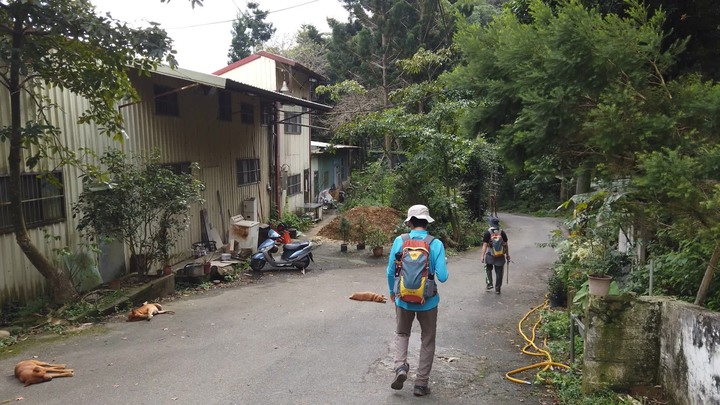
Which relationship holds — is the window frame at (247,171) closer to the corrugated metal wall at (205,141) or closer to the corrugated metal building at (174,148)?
the corrugated metal building at (174,148)

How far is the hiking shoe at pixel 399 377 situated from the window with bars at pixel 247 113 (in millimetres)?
12547

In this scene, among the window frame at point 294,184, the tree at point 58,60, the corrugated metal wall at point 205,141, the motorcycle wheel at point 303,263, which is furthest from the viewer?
the window frame at point 294,184

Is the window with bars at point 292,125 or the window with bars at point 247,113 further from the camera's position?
the window with bars at point 292,125

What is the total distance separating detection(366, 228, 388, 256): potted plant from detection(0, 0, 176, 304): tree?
8.62 m

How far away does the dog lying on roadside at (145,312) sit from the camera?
7.86 metres

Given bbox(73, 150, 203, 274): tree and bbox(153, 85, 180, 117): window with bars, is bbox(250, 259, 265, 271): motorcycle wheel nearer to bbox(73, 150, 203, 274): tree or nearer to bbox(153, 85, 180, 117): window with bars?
bbox(73, 150, 203, 274): tree

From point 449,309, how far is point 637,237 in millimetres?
3524

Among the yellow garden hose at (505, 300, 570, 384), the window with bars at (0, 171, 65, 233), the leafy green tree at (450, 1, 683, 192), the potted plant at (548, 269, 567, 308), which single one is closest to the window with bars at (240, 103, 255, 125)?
the window with bars at (0, 171, 65, 233)

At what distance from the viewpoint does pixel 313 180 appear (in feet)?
83.9

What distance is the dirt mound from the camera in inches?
687

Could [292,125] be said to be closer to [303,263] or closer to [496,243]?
[303,263]

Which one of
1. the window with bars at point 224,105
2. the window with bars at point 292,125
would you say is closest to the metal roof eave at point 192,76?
the window with bars at point 224,105

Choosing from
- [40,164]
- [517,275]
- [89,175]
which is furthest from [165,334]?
[517,275]

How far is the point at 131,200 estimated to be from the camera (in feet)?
28.8
